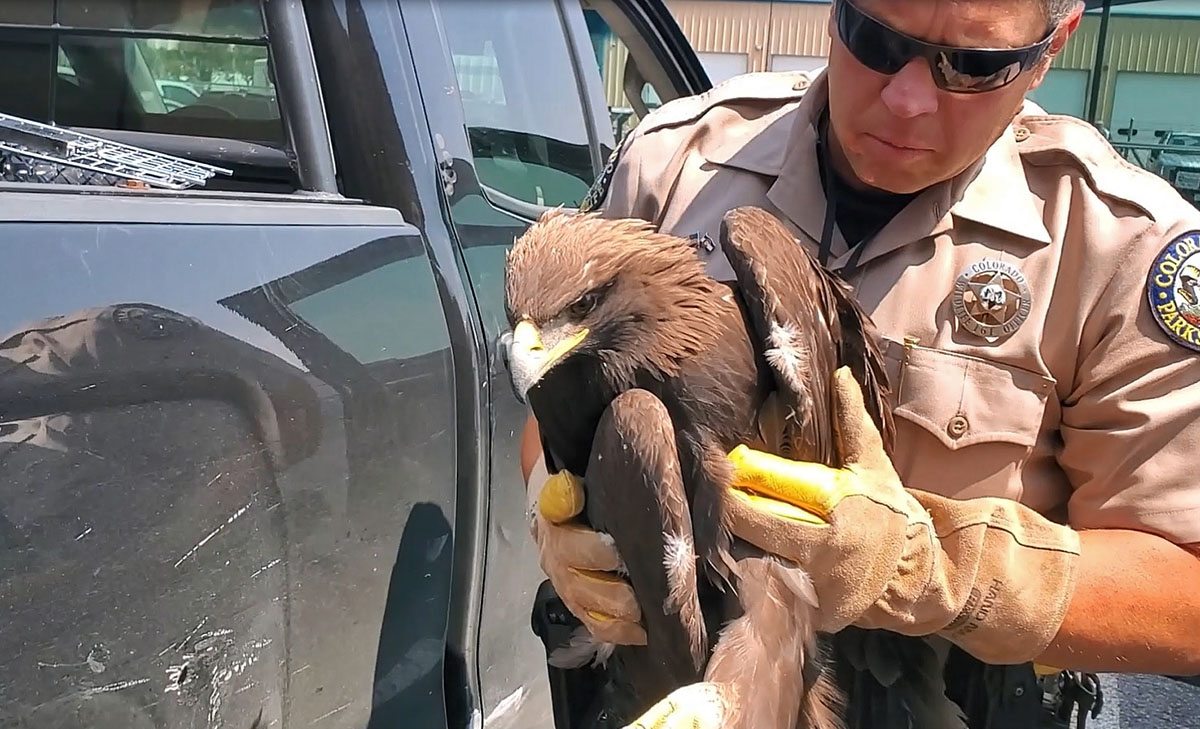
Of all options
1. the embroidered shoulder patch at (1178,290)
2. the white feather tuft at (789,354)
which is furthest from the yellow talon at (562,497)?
the embroidered shoulder patch at (1178,290)

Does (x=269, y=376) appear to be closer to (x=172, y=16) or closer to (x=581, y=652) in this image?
(x=581, y=652)

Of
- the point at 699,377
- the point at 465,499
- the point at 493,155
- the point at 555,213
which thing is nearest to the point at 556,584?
the point at 465,499

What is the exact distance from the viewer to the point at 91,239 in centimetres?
142

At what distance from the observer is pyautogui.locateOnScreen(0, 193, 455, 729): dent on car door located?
133 cm

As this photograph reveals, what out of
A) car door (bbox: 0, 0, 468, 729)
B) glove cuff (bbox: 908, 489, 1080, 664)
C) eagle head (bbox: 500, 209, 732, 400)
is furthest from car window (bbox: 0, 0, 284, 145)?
glove cuff (bbox: 908, 489, 1080, 664)

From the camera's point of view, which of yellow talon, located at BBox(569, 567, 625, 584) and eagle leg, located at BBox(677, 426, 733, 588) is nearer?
eagle leg, located at BBox(677, 426, 733, 588)

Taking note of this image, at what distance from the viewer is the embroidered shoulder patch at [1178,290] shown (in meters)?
1.75

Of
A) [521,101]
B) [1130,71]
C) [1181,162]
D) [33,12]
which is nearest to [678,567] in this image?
[521,101]

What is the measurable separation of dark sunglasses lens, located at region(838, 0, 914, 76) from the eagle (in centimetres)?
32

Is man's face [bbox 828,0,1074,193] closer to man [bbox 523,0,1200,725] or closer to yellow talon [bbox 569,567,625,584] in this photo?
man [bbox 523,0,1200,725]

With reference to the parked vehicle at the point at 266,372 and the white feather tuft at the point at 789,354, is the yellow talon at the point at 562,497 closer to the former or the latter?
the parked vehicle at the point at 266,372

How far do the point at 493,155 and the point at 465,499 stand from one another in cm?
101

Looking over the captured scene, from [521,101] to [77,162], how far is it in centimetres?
129

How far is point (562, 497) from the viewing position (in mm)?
1863
